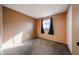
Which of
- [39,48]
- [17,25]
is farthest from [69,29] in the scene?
[17,25]

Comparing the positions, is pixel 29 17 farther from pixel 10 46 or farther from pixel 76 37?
pixel 76 37

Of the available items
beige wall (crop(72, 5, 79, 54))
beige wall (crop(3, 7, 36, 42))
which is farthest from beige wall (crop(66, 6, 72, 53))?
beige wall (crop(3, 7, 36, 42))

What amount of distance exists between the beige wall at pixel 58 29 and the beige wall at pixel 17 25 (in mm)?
179

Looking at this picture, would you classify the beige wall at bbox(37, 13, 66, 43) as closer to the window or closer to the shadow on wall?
the window

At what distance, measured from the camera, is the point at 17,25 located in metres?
1.62

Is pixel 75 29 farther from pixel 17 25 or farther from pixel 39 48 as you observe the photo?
pixel 17 25

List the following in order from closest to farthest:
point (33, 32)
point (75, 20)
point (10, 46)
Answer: point (75, 20)
point (10, 46)
point (33, 32)

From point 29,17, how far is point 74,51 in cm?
108

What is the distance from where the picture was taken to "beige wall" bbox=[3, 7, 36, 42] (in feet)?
4.94

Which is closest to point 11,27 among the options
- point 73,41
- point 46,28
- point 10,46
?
point 10,46

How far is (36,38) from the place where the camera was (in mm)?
1864

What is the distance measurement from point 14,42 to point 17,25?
352mm

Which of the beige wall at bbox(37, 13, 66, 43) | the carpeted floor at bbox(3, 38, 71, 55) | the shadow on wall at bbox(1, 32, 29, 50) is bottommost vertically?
the carpeted floor at bbox(3, 38, 71, 55)

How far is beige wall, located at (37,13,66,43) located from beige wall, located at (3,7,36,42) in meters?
0.18
